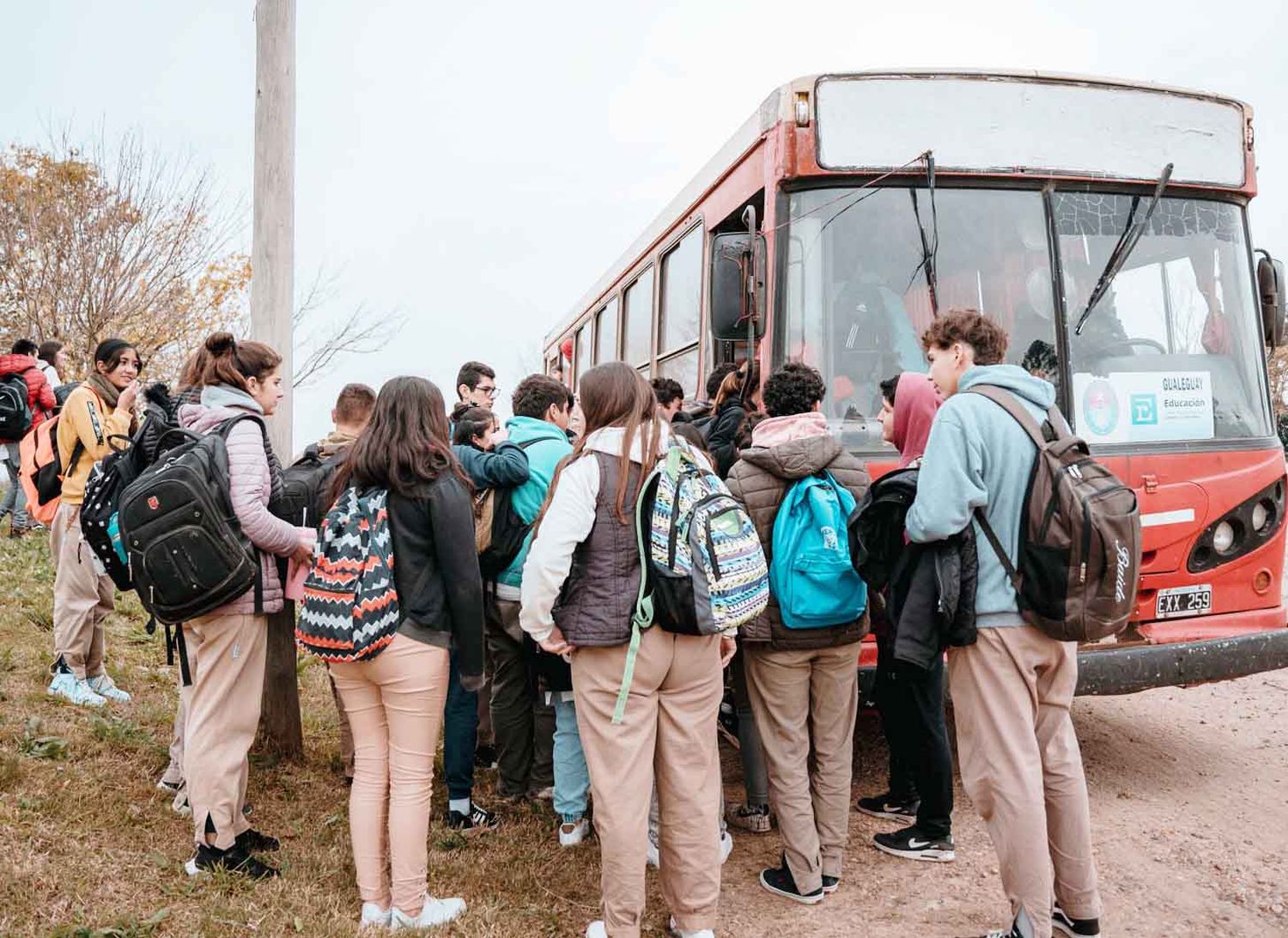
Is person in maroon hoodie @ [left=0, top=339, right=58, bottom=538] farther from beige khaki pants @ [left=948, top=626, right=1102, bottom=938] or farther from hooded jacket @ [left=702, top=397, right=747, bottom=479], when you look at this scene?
beige khaki pants @ [left=948, top=626, right=1102, bottom=938]

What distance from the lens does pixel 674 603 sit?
3131 mm

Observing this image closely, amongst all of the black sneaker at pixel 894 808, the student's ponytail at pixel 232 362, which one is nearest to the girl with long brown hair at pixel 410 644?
the student's ponytail at pixel 232 362

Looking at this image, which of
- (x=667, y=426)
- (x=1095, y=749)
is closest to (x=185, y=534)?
(x=667, y=426)

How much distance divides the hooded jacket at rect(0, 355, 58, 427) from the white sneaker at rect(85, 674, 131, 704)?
392cm

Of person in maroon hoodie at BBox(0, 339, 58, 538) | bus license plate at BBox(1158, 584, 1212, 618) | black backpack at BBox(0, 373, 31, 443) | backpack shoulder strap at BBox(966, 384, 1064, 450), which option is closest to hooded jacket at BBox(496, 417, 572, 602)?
backpack shoulder strap at BBox(966, 384, 1064, 450)

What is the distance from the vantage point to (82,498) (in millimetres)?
5316

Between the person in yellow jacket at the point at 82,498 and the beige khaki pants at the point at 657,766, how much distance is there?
3252 mm

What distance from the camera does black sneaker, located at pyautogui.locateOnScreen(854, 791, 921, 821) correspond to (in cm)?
470

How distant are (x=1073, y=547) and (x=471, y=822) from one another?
9.17 ft

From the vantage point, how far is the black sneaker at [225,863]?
3682 millimetres

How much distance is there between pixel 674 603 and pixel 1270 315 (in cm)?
399

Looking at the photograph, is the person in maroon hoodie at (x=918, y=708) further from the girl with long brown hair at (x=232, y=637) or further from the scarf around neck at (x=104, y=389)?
the scarf around neck at (x=104, y=389)

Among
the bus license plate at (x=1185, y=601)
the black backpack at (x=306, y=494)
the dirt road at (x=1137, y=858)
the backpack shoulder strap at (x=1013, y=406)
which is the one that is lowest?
the dirt road at (x=1137, y=858)

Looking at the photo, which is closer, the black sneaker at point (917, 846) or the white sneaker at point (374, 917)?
the white sneaker at point (374, 917)
